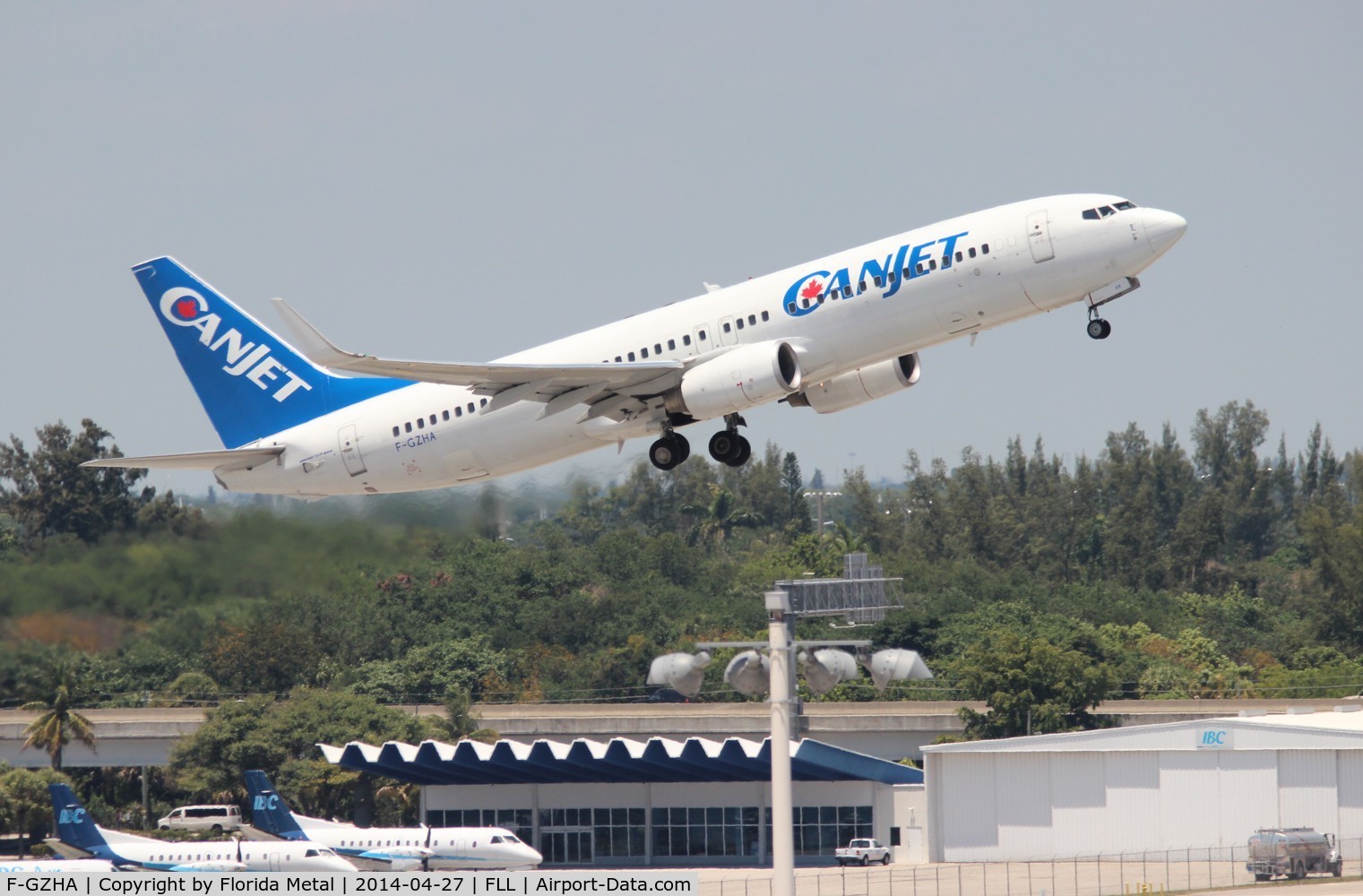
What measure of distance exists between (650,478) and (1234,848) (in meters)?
95.1

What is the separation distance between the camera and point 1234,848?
59.0m

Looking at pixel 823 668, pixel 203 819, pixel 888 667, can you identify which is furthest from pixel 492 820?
pixel 823 668

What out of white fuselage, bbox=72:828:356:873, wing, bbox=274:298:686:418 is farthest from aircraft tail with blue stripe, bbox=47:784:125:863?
wing, bbox=274:298:686:418

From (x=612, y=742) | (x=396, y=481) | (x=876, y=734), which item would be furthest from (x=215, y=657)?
(x=396, y=481)

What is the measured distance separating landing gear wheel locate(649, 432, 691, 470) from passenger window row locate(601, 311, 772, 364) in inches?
90.6

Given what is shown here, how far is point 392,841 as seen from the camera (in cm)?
6141

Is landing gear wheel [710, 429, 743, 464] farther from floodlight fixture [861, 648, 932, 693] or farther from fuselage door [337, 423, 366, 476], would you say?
floodlight fixture [861, 648, 932, 693]

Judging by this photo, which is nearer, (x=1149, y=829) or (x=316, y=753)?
(x=1149, y=829)

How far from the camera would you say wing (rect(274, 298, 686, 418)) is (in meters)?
38.9

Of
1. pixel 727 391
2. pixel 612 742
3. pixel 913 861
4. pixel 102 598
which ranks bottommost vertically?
pixel 913 861

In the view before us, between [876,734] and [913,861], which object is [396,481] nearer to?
[913,861]

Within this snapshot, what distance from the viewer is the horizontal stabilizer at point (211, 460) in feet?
146

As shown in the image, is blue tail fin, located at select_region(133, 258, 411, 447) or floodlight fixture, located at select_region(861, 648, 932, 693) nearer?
floodlight fixture, located at select_region(861, 648, 932, 693)

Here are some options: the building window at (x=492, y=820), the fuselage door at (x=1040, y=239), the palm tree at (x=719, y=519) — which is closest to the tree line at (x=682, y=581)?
the palm tree at (x=719, y=519)
